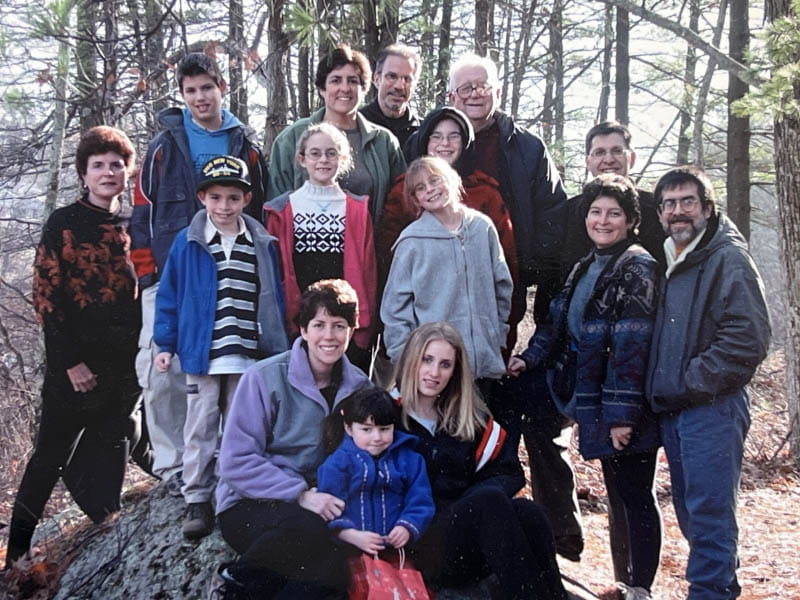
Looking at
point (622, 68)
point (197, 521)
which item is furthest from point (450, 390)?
point (622, 68)

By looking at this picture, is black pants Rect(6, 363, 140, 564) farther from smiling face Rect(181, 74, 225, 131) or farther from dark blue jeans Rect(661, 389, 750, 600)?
dark blue jeans Rect(661, 389, 750, 600)

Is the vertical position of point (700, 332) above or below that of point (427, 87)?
below

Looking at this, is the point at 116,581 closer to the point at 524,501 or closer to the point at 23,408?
the point at 524,501

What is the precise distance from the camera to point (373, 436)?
3.48 meters

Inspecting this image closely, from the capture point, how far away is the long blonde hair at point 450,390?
3725 millimetres

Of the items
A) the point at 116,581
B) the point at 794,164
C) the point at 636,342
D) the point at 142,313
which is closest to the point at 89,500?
the point at 116,581

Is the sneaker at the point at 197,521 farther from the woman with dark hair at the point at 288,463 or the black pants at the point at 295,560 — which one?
the black pants at the point at 295,560

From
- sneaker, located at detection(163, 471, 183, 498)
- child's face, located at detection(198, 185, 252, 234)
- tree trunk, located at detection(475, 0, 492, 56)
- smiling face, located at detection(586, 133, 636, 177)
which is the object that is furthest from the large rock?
tree trunk, located at detection(475, 0, 492, 56)

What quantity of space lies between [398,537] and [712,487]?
1521 mm

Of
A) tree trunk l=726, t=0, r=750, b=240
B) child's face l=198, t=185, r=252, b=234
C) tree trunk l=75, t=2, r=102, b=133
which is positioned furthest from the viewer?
tree trunk l=726, t=0, r=750, b=240

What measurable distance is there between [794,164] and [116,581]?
728 cm

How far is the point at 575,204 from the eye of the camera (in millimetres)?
4648

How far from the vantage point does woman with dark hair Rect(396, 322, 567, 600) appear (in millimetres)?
3270

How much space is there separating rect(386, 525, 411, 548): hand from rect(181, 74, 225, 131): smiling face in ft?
9.21
